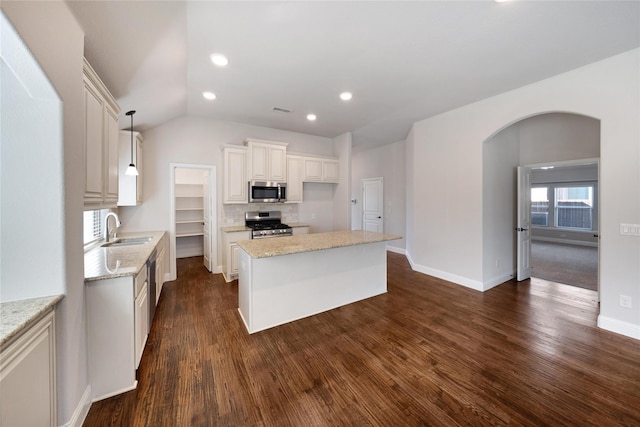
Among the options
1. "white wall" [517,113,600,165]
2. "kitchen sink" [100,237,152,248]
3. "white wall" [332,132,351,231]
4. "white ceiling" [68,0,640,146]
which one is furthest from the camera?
"white wall" [332,132,351,231]

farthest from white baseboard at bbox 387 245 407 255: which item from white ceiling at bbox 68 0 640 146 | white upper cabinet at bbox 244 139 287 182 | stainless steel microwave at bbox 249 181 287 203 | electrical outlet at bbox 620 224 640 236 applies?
electrical outlet at bbox 620 224 640 236

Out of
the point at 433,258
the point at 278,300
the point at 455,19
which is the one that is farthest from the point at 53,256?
the point at 433,258

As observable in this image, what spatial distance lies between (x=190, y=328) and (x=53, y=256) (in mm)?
1698

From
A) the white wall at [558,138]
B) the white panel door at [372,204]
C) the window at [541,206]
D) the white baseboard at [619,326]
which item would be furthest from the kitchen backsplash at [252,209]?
the window at [541,206]

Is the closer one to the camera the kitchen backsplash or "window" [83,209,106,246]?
"window" [83,209,106,246]

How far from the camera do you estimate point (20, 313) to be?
1156 mm

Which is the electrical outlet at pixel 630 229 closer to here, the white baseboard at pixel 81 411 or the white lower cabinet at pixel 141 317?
the white lower cabinet at pixel 141 317

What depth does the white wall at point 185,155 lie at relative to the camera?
4125 millimetres

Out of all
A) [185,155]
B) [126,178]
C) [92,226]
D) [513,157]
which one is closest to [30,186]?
[92,226]

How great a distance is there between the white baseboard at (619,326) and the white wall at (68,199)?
4794 millimetres

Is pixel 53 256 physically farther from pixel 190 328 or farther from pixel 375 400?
pixel 375 400

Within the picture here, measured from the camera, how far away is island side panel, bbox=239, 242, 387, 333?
8.75 ft

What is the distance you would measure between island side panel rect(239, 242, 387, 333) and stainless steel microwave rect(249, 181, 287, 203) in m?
1.95

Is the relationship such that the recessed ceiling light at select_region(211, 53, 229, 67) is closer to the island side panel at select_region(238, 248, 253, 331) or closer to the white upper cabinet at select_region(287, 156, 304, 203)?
the island side panel at select_region(238, 248, 253, 331)
